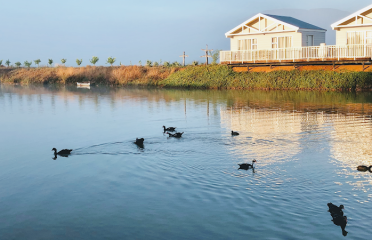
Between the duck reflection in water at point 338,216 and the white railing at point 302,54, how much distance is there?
33692 millimetres

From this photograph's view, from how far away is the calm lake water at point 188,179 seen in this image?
363 inches

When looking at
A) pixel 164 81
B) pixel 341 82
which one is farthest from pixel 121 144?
pixel 164 81

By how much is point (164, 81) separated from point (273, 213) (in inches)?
1913

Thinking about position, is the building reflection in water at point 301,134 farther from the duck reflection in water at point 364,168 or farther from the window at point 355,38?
the window at point 355,38

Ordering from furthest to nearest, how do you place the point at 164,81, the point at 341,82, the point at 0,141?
the point at 164,81
the point at 341,82
the point at 0,141

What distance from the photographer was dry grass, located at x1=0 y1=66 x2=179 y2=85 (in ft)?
201

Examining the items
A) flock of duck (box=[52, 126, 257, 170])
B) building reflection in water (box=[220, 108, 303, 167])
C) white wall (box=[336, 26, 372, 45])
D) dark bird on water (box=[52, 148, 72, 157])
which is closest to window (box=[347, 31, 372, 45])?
white wall (box=[336, 26, 372, 45])

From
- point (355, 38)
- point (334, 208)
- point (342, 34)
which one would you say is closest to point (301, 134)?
point (334, 208)

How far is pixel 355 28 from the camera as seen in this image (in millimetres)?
41375

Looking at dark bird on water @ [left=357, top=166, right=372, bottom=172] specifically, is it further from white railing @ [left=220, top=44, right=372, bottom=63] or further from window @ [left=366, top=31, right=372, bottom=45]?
window @ [left=366, top=31, right=372, bottom=45]

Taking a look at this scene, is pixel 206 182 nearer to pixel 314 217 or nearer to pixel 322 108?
pixel 314 217

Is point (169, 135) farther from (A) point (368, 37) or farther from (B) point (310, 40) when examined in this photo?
(B) point (310, 40)

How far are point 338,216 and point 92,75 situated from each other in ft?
210

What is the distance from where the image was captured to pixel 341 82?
40.6m
